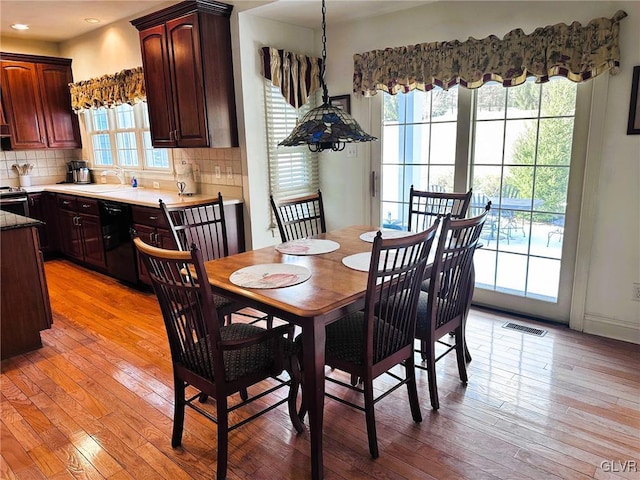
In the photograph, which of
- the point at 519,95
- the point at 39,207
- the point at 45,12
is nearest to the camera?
the point at 519,95

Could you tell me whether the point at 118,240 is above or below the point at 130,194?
below

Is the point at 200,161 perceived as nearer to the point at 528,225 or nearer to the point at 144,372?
the point at 144,372

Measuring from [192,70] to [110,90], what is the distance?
1720mm

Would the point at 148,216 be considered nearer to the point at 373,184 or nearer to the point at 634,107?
the point at 373,184

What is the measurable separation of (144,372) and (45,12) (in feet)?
12.0

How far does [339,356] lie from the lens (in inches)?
78.6

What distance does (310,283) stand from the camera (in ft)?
6.61

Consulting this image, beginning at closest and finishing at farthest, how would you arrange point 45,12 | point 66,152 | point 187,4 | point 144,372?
point 144,372, point 187,4, point 45,12, point 66,152

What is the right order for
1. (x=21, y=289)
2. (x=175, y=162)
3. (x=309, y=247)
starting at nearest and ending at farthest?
1. (x=309, y=247)
2. (x=21, y=289)
3. (x=175, y=162)

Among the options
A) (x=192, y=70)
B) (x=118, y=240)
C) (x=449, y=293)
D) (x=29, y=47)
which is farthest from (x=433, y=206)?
(x=29, y=47)

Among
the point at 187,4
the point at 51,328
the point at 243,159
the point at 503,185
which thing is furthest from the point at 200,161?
the point at 503,185

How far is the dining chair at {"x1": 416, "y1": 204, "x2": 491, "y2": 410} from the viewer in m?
2.15

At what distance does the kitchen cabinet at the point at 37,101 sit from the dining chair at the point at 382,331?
4.93 metres

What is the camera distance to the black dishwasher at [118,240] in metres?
4.16
